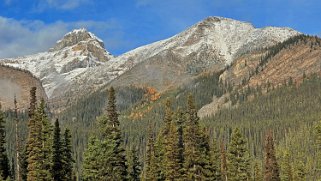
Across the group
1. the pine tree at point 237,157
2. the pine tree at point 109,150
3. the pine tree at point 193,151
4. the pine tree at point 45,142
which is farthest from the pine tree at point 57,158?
the pine tree at point 237,157

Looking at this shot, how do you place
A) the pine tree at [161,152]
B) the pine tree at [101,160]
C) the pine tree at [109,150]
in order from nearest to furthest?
the pine tree at [101,160]
the pine tree at [109,150]
the pine tree at [161,152]

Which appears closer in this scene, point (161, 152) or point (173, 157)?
point (173, 157)

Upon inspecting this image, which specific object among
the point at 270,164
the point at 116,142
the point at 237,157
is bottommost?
the point at 270,164

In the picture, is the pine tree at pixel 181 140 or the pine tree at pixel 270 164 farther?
the pine tree at pixel 270 164

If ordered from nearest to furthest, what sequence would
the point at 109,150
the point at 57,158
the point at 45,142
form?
the point at 109,150 < the point at 45,142 < the point at 57,158

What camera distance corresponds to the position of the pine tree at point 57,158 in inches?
2596

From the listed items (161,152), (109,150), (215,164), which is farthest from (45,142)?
(215,164)

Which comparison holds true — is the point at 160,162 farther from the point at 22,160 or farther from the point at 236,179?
the point at 22,160

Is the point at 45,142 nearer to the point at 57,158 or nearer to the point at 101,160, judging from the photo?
the point at 101,160

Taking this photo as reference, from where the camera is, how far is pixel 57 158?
66750 mm

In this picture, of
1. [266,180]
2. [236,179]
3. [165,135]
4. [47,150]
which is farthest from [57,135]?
[266,180]

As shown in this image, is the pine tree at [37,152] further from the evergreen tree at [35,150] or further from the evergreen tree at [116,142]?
the evergreen tree at [116,142]

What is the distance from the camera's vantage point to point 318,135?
68438mm

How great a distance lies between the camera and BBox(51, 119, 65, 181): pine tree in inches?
2596
